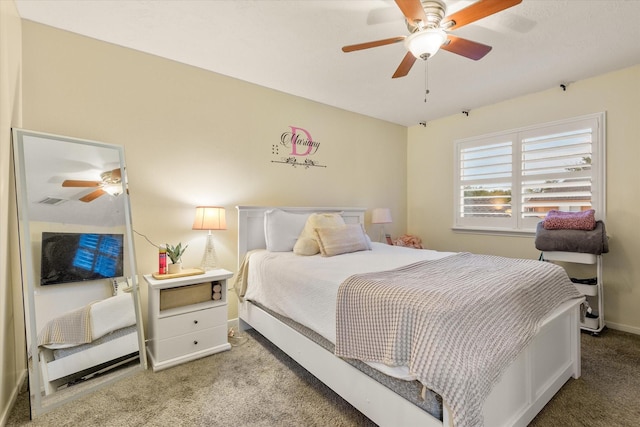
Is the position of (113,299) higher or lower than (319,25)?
lower

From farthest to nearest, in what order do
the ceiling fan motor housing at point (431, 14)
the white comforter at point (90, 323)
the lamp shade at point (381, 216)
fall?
the lamp shade at point (381, 216), the white comforter at point (90, 323), the ceiling fan motor housing at point (431, 14)

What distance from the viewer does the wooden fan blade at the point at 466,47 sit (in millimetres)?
1801

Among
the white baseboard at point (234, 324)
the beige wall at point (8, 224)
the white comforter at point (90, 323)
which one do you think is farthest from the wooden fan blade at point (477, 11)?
the white baseboard at point (234, 324)

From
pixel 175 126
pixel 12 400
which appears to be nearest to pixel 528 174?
pixel 175 126

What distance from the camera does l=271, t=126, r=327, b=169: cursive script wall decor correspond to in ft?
11.1

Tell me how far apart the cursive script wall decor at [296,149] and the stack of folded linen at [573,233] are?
2509mm

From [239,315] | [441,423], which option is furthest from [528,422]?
[239,315]

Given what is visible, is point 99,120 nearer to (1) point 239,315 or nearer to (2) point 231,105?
(2) point 231,105

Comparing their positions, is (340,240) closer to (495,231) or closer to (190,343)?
(190,343)

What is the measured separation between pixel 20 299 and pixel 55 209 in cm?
70

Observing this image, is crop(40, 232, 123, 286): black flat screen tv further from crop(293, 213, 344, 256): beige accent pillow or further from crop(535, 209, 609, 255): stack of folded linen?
crop(535, 209, 609, 255): stack of folded linen

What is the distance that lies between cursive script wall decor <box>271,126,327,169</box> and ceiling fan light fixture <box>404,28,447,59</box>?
187 centimetres

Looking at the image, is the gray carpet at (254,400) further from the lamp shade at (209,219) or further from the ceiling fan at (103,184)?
the ceiling fan at (103,184)

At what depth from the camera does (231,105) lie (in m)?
3.02
